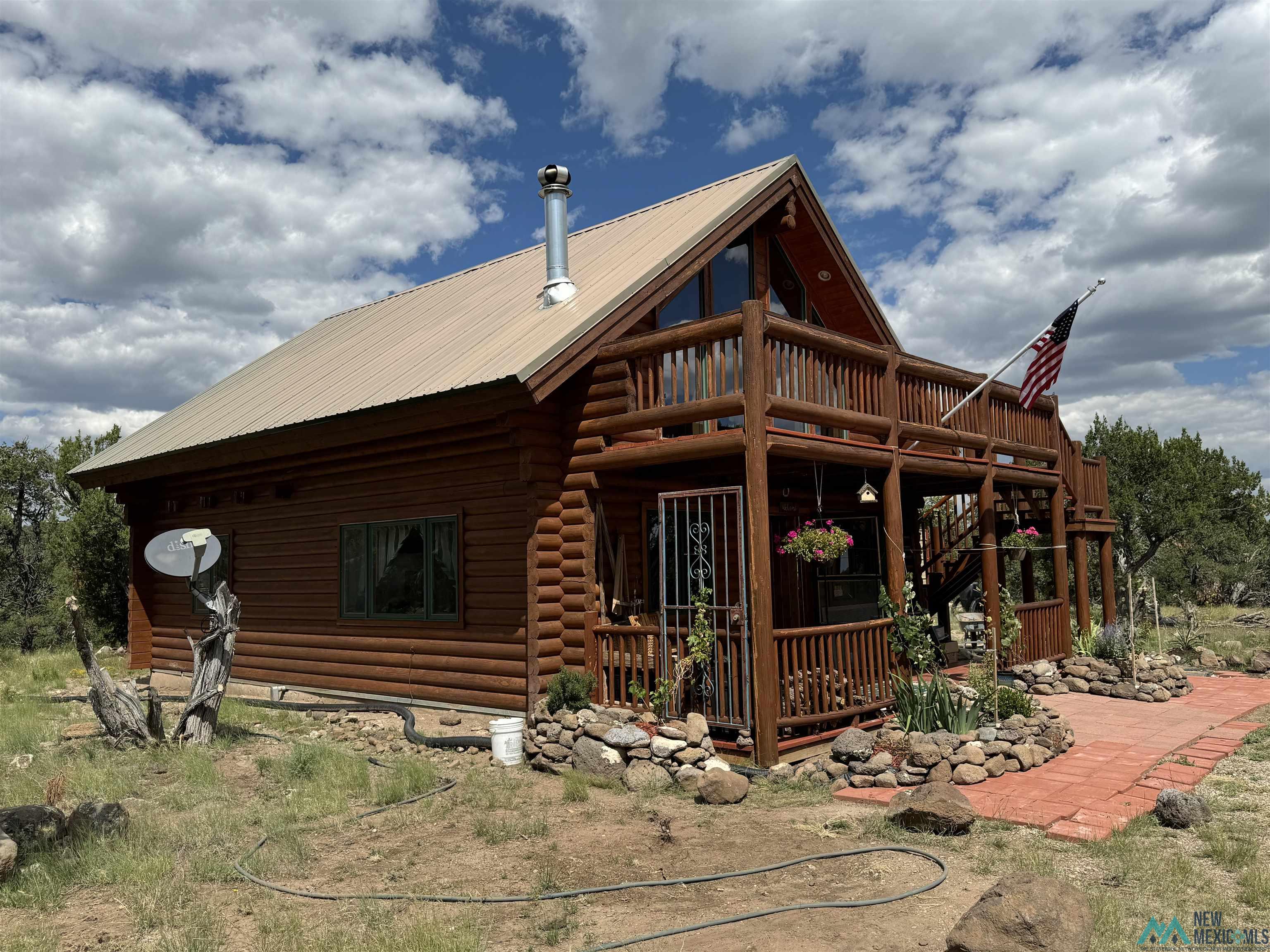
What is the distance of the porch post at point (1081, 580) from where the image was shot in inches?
632

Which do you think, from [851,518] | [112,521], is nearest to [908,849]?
[851,518]

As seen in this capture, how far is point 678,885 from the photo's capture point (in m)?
6.01

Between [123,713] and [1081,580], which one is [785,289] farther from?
[123,713]

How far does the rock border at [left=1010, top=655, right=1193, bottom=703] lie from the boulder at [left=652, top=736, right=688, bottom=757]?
248 inches

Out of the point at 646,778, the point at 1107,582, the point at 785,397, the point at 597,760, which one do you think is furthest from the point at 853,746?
the point at 1107,582

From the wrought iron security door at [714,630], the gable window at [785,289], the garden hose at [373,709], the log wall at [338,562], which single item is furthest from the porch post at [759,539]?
the gable window at [785,289]

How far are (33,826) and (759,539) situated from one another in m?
6.41

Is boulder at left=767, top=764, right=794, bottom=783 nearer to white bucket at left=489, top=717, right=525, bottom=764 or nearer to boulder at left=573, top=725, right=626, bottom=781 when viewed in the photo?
boulder at left=573, top=725, right=626, bottom=781

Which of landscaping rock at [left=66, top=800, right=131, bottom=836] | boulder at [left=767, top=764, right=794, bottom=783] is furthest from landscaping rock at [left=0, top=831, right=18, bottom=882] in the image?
boulder at [left=767, top=764, right=794, bottom=783]

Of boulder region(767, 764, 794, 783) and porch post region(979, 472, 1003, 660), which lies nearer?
boulder region(767, 764, 794, 783)

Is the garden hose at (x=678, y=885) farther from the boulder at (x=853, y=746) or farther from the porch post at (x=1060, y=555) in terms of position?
the porch post at (x=1060, y=555)

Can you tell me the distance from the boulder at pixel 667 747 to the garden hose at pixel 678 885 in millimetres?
2623

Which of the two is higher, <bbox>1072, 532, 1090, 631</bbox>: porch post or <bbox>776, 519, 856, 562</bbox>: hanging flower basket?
<bbox>776, 519, 856, 562</bbox>: hanging flower basket

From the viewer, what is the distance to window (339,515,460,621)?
12219 millimetres
